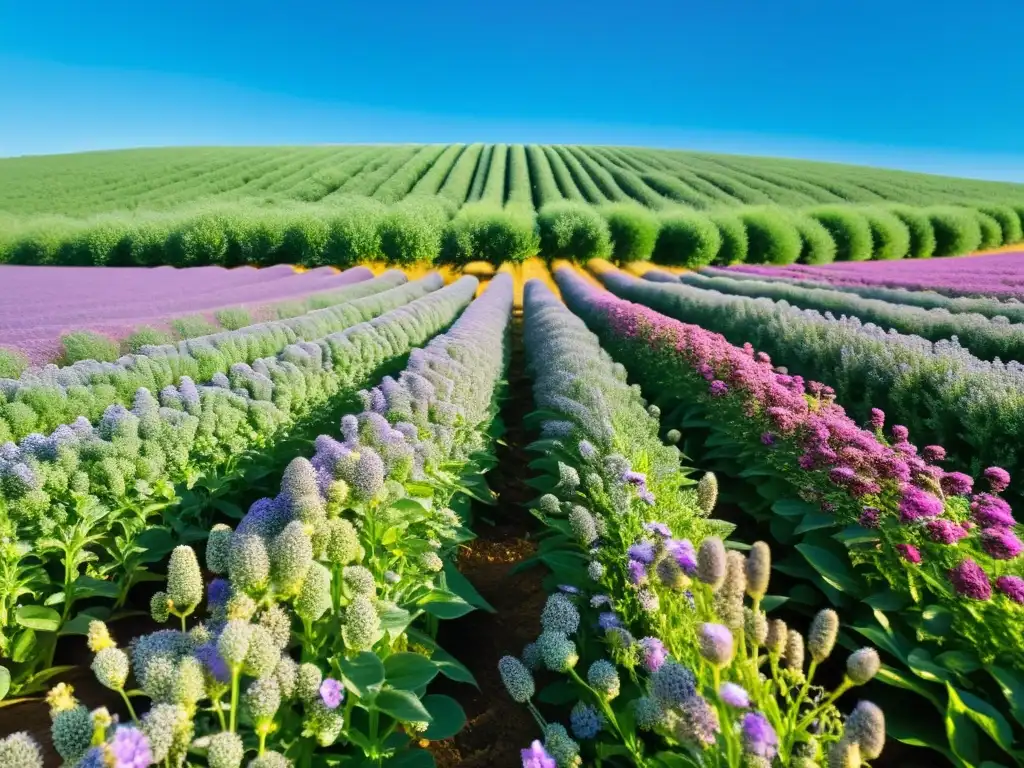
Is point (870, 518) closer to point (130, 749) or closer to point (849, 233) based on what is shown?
point (130, 749)

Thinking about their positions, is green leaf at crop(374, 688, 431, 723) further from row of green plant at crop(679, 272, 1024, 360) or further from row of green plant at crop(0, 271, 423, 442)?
row of green plant at crop(679, 272, 1024, 360)

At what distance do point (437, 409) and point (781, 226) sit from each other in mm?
34261

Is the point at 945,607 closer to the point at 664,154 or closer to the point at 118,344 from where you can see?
the point at 118,344

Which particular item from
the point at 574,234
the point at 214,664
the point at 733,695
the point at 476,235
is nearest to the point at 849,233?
the point at 574,234

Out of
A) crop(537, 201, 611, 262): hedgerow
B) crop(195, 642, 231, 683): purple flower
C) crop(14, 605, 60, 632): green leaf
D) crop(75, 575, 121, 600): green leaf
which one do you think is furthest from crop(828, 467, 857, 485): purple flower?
crop(537, 201, 611, 262): hedgerow

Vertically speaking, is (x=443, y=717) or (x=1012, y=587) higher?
(x=1012, y=587)

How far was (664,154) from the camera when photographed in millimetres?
66312

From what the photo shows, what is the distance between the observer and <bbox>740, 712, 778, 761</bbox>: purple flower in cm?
120

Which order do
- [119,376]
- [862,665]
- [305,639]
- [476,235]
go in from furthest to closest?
[476,235] < [119,376] < [305,639] < [862,665]

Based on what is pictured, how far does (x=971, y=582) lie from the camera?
2.26m

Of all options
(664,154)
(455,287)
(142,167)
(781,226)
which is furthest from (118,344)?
(664,154)

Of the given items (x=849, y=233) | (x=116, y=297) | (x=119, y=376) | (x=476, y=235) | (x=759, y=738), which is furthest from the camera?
(x=849, y=233)

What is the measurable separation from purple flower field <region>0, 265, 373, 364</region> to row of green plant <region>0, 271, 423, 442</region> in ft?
6.57

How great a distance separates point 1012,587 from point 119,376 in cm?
599
